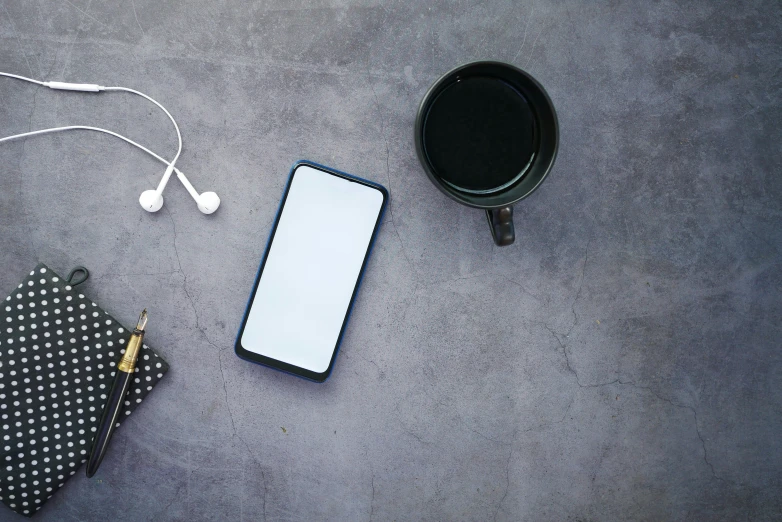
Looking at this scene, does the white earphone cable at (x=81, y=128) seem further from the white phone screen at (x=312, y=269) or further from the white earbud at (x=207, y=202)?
the white phone screen at (x=312, y=269)

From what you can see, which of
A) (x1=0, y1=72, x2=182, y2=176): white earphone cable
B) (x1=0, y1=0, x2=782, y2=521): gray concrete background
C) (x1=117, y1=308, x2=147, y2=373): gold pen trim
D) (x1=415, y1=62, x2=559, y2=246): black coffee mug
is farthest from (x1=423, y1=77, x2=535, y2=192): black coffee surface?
(x1=117, y1=308, x2=147, y2=373): gold pen trim

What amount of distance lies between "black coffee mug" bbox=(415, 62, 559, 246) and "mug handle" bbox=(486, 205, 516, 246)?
0.01m

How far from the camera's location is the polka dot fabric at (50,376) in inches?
37.3

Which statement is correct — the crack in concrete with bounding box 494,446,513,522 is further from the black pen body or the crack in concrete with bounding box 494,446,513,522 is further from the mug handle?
the black pen body

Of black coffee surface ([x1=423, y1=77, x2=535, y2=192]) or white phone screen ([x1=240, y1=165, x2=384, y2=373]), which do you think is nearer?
black coffee surface ([x1=423, y1=77, x2=535, y2=192])

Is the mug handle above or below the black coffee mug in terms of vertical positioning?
below

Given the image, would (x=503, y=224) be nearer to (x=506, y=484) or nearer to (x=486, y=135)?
(x=486, y=135)

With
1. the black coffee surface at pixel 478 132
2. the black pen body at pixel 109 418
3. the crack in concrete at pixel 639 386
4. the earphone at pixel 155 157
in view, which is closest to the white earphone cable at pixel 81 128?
the earphone at pixel 155 157

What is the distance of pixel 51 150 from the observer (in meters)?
0.98

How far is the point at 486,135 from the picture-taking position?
86 cm

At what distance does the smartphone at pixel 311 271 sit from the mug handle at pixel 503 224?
23 cm

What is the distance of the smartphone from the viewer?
37.7 inches

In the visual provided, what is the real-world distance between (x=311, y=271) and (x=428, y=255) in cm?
23

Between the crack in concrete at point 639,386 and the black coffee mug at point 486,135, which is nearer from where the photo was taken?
the black coffee mug at point 486,135
